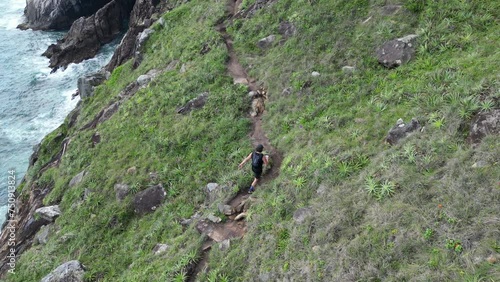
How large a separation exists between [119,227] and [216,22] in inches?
809

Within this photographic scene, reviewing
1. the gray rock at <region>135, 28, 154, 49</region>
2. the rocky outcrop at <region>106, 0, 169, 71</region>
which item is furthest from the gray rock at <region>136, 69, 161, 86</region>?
the gray rock at <region>135, 28, 154, 49</region>

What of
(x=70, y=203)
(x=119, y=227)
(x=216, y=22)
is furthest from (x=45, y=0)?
(x=119, y=227)

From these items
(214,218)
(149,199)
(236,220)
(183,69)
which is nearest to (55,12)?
(183,69)

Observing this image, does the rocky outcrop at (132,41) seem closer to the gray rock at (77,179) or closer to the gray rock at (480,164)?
the gray rock at (77,179)

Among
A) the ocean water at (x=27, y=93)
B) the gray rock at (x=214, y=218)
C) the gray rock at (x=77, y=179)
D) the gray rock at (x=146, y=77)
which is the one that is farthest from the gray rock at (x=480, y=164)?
the ocean water at (x=27, y=93)

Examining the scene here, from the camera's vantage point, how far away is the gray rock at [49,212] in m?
21.3

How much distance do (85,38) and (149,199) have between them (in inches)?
1683

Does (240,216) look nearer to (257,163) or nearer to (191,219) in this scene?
(257,163)

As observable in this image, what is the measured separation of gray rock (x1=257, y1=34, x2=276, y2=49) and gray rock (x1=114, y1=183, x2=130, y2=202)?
45.0 ft

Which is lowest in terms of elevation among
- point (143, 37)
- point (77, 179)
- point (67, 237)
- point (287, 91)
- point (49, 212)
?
point (49, 212)

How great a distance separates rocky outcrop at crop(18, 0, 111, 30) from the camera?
6238 cm

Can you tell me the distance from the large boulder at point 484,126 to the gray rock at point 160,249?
12281 millimetres

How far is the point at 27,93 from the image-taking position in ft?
149

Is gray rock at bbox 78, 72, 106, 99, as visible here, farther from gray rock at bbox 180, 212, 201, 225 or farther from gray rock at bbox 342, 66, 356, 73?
gray rock at bbox 342, 66, 356, 73
